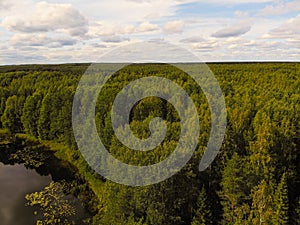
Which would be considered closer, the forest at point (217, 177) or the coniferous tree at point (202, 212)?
the forest at point (217, 177)

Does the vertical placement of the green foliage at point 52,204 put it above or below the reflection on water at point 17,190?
above

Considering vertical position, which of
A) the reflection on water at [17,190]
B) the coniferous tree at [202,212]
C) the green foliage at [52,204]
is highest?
the coniferous tree at [202,212]

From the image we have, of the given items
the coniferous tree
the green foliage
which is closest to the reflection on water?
the green foliage

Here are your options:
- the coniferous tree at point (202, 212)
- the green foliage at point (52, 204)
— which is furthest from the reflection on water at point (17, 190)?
the coniferous tree at point (202, 212)

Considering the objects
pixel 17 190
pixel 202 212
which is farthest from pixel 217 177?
pixel 17 190

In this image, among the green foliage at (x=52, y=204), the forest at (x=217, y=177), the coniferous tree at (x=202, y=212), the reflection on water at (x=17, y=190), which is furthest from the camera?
the reflection on water at (x=17, y=190)

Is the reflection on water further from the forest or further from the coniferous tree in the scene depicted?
the coniferous tree

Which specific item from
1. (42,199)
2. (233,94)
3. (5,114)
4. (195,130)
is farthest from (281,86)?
(5,114)

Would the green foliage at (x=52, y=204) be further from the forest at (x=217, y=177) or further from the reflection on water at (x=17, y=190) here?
the reflection on water at (x=17, y=190)

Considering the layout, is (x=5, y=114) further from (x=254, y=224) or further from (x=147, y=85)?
(x=254, y=224)
